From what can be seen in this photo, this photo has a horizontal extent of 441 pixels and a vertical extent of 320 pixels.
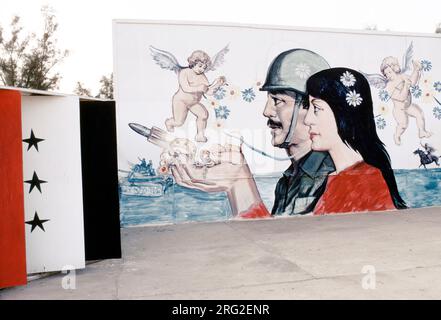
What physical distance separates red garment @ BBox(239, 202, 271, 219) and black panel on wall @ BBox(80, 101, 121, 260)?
3.85 m

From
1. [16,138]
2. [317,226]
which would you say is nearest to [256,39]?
[317,226]

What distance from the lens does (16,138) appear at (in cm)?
514

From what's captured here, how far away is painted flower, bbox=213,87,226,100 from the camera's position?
31.3 ft

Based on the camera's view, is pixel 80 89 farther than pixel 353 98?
Yes

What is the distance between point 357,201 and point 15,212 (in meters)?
7.55

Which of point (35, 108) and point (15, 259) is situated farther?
point (35, 108)

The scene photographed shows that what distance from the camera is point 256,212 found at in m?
9.74

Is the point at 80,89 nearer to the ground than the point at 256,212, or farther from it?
farther from it

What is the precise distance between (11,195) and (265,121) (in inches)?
231

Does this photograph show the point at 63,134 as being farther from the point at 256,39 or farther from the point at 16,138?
the point at 256,39

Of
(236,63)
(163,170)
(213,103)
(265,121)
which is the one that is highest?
(236,63)

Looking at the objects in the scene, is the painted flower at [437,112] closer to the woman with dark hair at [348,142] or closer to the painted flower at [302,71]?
the woman with dark hair at [348,142]

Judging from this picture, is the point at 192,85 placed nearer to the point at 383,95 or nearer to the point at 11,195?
the point at 383,95

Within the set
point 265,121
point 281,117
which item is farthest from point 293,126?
point 265,121
